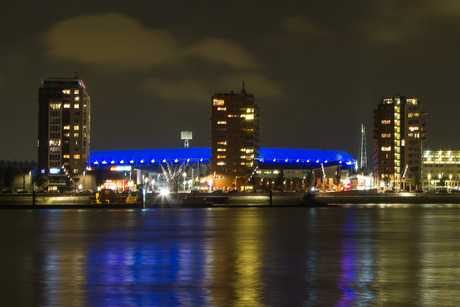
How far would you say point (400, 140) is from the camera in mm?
192875

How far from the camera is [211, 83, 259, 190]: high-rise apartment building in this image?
189250 mm

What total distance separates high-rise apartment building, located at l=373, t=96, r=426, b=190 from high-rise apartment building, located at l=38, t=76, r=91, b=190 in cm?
10519

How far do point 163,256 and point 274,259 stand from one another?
11.6ft

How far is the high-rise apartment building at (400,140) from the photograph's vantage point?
192375 mm

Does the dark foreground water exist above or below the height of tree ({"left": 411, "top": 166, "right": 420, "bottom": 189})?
below

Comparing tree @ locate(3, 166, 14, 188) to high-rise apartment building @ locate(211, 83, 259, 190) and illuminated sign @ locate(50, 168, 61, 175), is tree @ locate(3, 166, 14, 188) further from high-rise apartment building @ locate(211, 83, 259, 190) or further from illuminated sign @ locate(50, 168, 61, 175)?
high-rise apartment building @ locate(211, 83, 259, 190)

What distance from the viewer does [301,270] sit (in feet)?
46.4

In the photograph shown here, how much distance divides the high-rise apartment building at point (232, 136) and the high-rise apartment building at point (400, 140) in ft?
152

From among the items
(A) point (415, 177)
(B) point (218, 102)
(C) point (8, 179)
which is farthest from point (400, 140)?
(C) point (8, 179)

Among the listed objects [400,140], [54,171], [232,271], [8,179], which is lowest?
[232,271]

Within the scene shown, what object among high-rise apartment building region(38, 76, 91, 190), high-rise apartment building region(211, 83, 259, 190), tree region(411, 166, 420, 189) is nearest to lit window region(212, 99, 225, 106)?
high-rise apartment building region(211, 83, 259, 190)

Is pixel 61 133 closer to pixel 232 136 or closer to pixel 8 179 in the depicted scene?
pixel 8 179

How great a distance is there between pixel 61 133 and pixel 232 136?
2312 inches

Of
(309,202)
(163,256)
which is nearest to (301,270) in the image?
(163,256)
